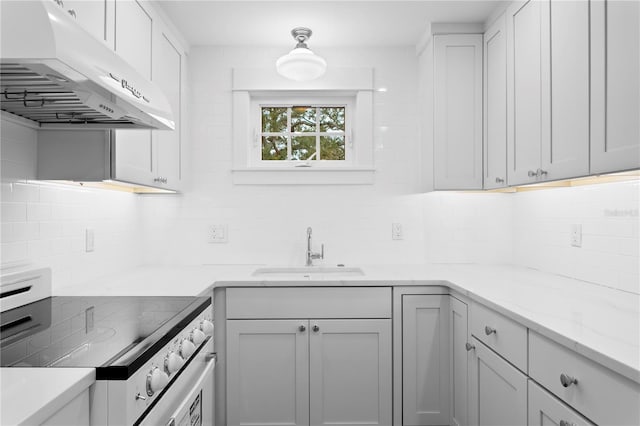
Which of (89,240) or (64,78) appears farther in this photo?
(89,240)

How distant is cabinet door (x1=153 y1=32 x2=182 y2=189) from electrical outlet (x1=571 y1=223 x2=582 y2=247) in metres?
2.14

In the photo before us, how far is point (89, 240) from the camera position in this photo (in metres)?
2.01

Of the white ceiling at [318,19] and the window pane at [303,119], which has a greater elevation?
the white ceiling at [318,19]

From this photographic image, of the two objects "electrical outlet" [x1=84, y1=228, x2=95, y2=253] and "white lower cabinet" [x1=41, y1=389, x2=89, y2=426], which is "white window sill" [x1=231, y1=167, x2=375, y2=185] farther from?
"white lower cabinet" [x1=41, y1=389, x2=89, y2=426]

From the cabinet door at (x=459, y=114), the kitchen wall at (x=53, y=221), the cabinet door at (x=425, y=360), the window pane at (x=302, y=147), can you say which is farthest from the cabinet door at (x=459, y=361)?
the kitchen wall at (x=53, y=221)

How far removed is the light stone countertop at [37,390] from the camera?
2.33 feet

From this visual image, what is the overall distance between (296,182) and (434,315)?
47.6 inches

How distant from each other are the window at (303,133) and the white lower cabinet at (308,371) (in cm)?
120

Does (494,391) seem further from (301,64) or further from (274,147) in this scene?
(274,147)

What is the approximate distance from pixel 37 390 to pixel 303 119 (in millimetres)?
2290

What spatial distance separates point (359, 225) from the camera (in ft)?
8.85

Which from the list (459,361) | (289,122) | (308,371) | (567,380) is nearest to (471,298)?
(459,361)

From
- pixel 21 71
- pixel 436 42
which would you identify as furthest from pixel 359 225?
pixel 21 71

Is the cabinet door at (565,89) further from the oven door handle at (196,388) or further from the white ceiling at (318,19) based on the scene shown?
the oven door handle at (196,388)
